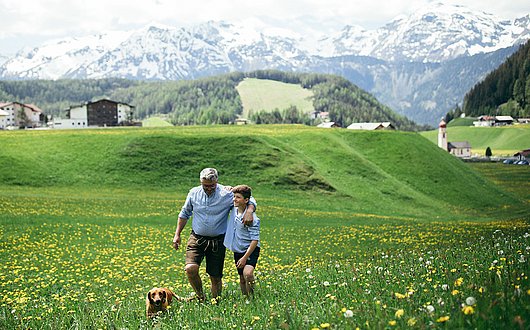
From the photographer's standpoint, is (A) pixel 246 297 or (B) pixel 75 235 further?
(B) pixel 75 235

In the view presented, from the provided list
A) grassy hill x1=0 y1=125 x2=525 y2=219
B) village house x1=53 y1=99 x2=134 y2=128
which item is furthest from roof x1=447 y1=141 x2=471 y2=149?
Answer: village house x1=53 y1=99 x2=134 y2=128

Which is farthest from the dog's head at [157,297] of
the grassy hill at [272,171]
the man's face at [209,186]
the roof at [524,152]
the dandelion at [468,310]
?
the roof at [524,152]

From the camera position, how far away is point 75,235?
29.5m

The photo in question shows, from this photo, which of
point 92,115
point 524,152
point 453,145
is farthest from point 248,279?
point 92,115

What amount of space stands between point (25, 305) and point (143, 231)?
17.8 meters

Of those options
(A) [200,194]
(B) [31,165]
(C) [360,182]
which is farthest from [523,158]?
(A) [200,194]

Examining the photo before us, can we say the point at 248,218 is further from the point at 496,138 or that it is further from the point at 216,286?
the point at 496,138

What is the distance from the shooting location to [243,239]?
13242 mm

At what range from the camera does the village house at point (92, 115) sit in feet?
492

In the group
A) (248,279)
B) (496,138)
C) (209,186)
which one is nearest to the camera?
(248,279)

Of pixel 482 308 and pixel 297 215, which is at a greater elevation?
pixel 482 308

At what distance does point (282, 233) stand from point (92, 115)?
127698 mm

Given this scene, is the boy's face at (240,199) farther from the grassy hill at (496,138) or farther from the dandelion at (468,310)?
the grassy hill at (496,138)

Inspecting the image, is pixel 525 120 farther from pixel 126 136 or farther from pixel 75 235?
pixel 75 235
